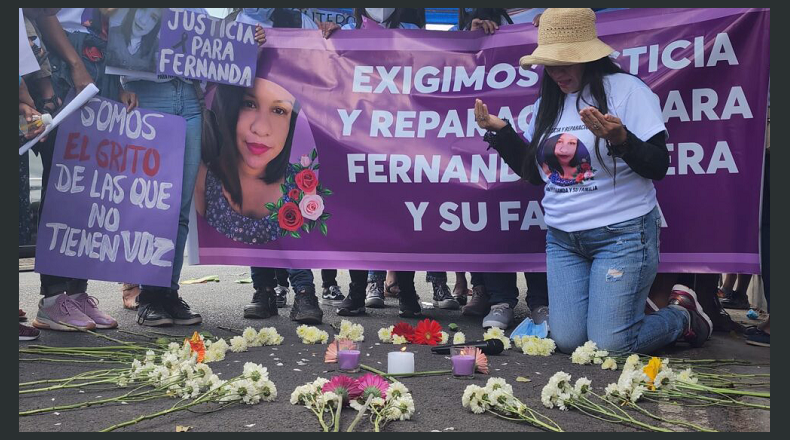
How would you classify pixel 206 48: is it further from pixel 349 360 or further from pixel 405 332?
pixel 349 360

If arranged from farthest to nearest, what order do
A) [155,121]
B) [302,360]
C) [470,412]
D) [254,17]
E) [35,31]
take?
[254,17]
[155,121]
[35,31]
[302,360]
[470,412]

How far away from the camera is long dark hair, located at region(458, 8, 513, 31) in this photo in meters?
5.65

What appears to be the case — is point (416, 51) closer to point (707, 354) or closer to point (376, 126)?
point (376, 126)

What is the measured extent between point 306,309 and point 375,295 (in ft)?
3.45

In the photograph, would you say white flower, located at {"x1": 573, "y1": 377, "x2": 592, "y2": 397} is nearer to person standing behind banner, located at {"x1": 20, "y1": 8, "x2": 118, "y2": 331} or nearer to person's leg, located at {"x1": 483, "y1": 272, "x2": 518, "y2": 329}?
person's leg, located at {"x1": 483, "y1": 272, "x2": 518, "y2": 329}

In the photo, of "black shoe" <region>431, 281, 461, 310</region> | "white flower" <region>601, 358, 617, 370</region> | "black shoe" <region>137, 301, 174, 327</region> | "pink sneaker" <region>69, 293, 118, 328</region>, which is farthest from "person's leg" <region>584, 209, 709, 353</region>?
"pink sneaker" <region>69, 293, 118, 328</region>

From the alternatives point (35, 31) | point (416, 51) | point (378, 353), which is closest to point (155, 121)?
point (35, 31)

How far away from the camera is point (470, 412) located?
3227 mm

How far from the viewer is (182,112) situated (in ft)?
17.9

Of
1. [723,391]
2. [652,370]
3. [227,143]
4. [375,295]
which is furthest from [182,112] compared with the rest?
[723,391]

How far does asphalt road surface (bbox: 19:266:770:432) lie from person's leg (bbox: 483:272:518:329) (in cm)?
17

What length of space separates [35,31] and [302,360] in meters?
2.43

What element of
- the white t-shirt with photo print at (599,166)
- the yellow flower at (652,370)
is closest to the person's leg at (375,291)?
the white t-shirt with photo print at (599,166)

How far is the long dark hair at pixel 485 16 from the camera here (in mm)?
5652
